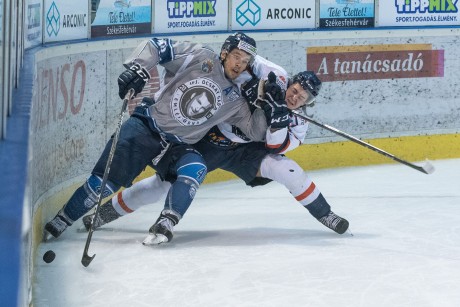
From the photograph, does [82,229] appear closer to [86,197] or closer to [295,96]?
[86,197]

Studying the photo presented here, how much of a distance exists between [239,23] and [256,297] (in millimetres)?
3121

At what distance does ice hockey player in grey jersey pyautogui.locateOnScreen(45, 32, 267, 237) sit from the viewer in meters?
4.29

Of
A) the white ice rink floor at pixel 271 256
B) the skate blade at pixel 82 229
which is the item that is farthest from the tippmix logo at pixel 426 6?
the skate blade at pixel 82 229

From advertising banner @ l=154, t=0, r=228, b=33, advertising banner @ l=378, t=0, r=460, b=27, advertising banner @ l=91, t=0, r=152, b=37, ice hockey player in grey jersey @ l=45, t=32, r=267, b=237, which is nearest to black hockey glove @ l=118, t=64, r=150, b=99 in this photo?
ice hockey player in grey jersey @ l=45, t=32, r=267, b=237

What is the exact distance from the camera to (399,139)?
6.80 metres

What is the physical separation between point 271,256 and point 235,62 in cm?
84

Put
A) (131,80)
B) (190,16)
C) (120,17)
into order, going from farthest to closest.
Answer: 1. (190,16)
2. (120,17)
3. (131,80)

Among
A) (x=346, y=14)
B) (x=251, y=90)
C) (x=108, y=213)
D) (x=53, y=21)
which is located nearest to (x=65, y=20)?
(x=53, y=21)

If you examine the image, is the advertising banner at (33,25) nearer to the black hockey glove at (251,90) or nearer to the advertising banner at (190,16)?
the black hockey glove at (251,90)

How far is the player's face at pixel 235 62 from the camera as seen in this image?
4281 mm

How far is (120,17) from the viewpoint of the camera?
5.64m

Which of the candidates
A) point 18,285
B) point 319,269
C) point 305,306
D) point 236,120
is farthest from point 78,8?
point 18,285

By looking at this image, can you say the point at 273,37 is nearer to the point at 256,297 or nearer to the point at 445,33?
the point at 445,33

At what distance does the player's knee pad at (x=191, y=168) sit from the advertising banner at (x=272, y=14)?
2108 millimetres
